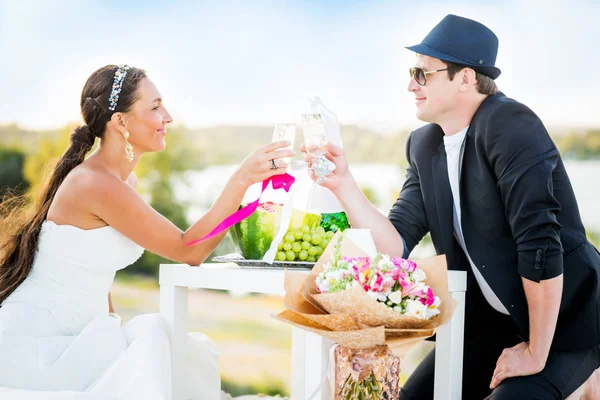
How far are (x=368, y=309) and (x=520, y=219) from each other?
0.72 meters

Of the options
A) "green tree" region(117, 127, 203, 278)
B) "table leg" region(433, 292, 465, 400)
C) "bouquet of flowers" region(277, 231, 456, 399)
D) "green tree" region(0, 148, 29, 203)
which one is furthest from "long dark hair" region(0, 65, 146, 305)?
"green tree" region(0, 148, 29, 203)

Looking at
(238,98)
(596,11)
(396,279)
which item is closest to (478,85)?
(396,279)

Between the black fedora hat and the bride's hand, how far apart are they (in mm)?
605

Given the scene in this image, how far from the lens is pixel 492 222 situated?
214cm

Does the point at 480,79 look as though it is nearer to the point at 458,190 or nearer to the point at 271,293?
the point at 458,190

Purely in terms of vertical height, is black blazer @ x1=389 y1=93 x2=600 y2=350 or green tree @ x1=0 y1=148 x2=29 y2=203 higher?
black blazer @ x1=389 y1=93 x2=600 y2=350

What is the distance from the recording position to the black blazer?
1.97 metres

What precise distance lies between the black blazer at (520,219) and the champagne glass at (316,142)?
47 cm

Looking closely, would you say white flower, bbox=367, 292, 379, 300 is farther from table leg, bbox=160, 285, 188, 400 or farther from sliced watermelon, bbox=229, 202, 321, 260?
table leg, bbox=160, 285, 188, 400

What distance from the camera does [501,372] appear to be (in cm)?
204

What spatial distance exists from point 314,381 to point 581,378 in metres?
0.82

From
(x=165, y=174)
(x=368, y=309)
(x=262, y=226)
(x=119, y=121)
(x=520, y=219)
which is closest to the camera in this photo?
(x=368, y=309)

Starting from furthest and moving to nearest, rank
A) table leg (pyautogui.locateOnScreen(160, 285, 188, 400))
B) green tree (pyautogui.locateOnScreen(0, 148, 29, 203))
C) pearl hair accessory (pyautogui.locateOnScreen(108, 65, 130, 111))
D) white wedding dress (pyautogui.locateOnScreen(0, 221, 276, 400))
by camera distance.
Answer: green tree (pyautogui.locateOnScreen(0, 148, 29, 203))
pearl hair accessory (pyautogui.locateOnScreen(108, 65, 130, 111))
table leg (pyautogui.locateOnScreen(160, 285, 188, 400))
white wedding dress (pyautogui.locateOnScreen(0, 221, 276, 400))

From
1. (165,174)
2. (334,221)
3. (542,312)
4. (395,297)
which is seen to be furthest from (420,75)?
(165,174)
